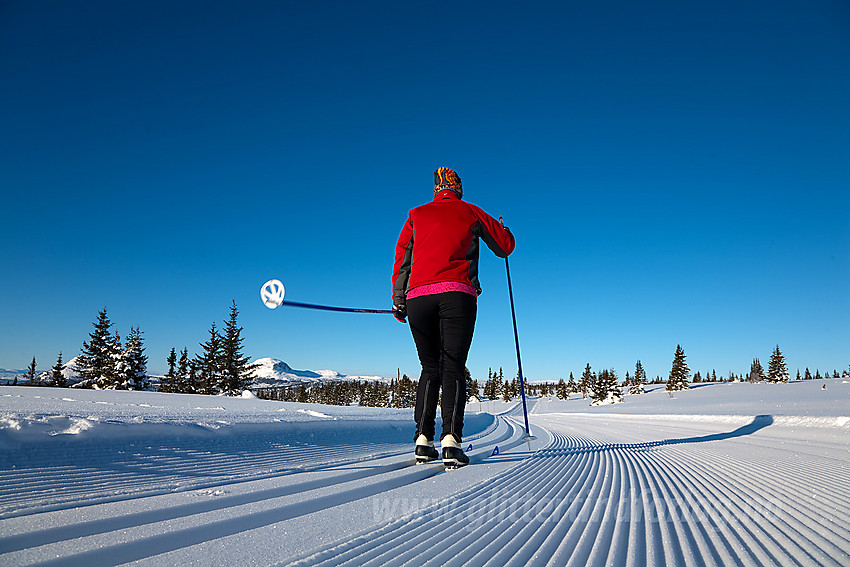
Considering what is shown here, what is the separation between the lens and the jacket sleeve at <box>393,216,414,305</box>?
302cm

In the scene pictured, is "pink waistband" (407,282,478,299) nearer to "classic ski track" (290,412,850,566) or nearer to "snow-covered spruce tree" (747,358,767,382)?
"classic ski track" (290,412,850,566)

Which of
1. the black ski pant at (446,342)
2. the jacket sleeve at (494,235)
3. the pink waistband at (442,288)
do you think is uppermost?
the jacket sleeve at (494,235)

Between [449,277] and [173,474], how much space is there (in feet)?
5.62

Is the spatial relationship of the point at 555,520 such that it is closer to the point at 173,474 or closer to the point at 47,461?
the point at 173,474

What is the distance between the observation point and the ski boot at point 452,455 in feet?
7.76

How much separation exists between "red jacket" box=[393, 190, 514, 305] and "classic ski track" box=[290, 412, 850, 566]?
125 cm

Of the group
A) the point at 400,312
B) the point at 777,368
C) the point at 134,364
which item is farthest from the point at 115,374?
the point at 777,368

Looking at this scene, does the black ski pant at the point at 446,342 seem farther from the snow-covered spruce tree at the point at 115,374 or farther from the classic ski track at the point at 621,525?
the snow-covered spruce tree at the point at 115,374

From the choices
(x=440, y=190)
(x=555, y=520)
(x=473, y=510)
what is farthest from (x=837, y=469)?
(x=440, y=190)

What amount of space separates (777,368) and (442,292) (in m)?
80.7

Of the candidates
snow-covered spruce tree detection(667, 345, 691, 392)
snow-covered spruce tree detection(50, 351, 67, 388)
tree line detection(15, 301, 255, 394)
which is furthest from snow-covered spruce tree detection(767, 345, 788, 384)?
snow-covered spruce tree detection(50, 351, 67, 388)

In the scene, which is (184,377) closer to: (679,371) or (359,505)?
(359,505)

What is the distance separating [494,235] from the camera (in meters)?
3.10

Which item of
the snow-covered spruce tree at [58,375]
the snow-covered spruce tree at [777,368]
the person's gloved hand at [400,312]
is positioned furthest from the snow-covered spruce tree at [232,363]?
the snow-covered spruce tree at [777,368]
